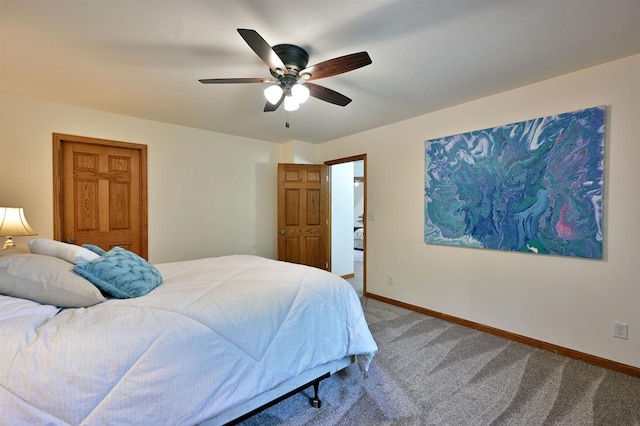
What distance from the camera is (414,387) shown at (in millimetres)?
1916

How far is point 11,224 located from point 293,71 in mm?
2693

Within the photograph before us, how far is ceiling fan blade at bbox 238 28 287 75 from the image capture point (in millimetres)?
1437

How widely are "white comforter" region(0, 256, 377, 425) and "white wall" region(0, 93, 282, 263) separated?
2.13 metres

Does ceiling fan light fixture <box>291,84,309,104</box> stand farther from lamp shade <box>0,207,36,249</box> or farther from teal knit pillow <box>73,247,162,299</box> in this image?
lamp shade <box>0,207,36,249</box>

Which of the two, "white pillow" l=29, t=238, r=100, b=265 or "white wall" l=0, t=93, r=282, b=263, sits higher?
"white wall" l=0, t=93, r=282, b=263

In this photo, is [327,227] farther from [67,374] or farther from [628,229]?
[67,374]

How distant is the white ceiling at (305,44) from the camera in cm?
157

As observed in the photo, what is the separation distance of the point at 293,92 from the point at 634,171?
2.61 m

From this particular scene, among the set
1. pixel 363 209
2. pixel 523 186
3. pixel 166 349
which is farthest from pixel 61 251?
pixel 523 186

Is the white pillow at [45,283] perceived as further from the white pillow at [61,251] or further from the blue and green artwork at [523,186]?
the blue and green artwork at [523,186]

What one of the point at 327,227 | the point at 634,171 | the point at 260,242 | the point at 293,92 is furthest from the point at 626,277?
the point at 260,242

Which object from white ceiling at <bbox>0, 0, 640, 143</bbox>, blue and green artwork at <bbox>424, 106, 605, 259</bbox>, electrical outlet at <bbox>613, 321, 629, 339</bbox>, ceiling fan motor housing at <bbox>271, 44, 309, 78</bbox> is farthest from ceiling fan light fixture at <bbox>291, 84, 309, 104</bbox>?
electrical outlet at <bbox>613, 321, 629, 339</bbox>

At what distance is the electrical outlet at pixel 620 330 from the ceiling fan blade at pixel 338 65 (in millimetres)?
2734

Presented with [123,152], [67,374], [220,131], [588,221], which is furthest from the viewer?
[220,131]
